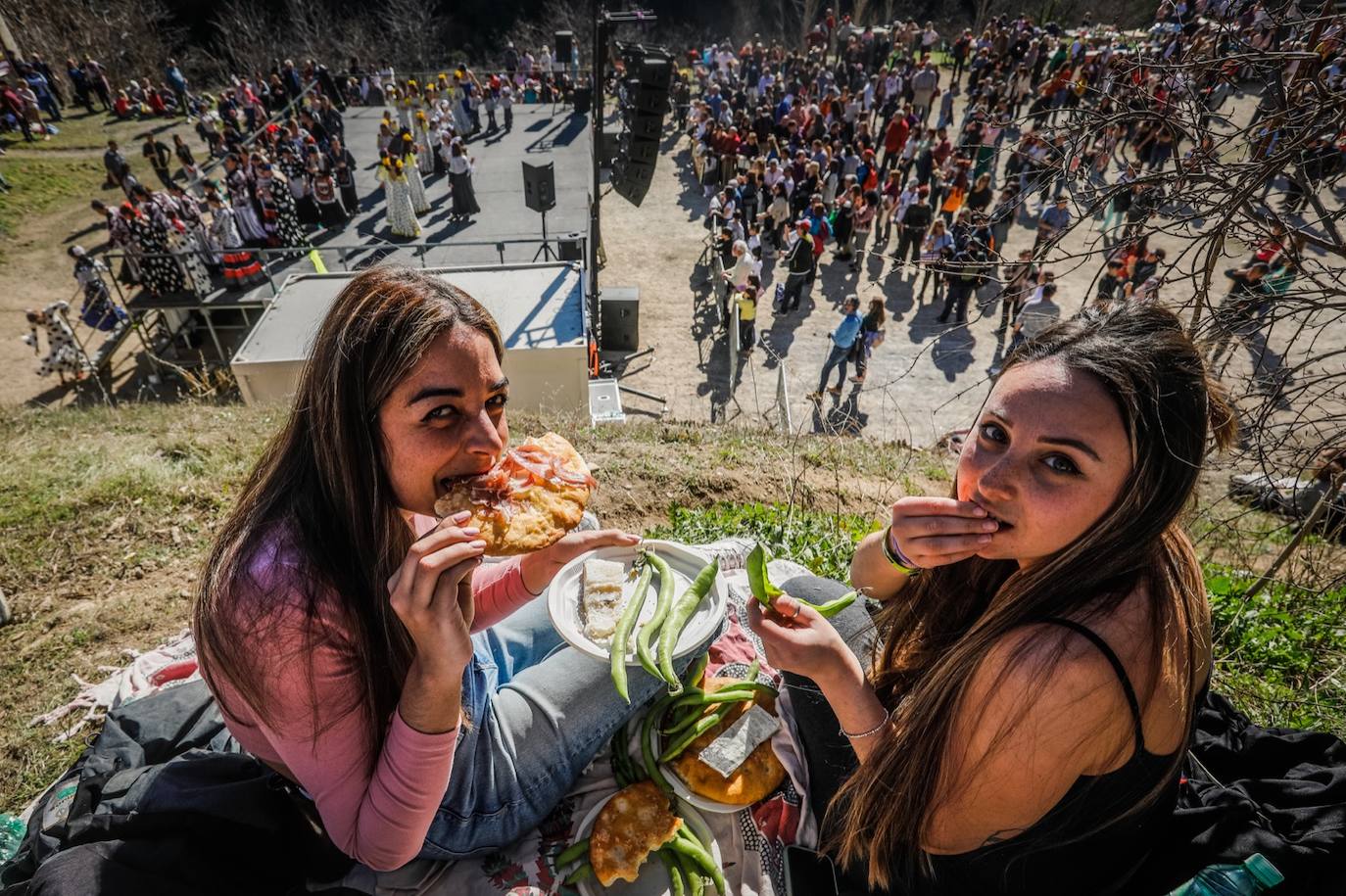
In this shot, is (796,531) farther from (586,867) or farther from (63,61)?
(63,61)

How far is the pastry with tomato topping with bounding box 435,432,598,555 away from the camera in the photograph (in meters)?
2.25

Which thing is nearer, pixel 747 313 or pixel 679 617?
pixel 679 617

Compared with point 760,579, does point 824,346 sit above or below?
below

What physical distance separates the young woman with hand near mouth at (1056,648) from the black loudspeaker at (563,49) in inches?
1244

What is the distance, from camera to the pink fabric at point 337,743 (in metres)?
1.96

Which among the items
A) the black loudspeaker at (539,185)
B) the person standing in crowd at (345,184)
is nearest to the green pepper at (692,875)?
the black loudspeaker at (539,185)

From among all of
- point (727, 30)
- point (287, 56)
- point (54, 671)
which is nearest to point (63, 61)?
point (287, 56)

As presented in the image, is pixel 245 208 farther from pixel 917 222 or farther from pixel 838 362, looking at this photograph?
pixel 917 222

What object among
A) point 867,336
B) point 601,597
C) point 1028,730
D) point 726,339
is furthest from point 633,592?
point 726,339

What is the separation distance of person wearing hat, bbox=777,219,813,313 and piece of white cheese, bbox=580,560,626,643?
42.7 ft

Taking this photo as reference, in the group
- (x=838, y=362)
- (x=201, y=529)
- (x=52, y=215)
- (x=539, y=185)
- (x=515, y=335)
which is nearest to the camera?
(x=201, y=529)

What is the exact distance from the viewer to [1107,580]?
2002 millimetres

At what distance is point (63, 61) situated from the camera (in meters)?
28.5

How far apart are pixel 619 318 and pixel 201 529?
10.7 metres
